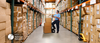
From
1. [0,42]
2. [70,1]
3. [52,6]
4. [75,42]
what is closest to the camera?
[0,42]

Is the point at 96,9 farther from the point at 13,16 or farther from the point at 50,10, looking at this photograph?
the point at 50,10

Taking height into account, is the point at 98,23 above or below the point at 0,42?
above

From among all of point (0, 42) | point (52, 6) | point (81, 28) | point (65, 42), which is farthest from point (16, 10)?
point (52, 6)

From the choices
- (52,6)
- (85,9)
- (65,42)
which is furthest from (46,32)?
(52,6)

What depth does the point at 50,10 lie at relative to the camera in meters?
18.9

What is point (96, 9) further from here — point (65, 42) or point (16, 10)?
point (16, 10)

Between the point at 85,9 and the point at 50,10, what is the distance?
15.1 meters

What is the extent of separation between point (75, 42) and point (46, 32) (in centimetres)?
251

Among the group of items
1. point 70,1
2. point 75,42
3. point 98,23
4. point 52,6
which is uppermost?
point 52,6

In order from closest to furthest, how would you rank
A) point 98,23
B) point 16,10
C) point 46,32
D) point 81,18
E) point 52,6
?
point 98,23 → point 16,10 → point 81,18 → point 46,32 → point 52,6

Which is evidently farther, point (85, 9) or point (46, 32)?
point (46, 32)

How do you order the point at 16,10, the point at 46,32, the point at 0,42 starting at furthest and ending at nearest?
the point at 46,32, the point at 16,10, the point at 0,42

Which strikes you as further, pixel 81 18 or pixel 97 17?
pixel 81 18

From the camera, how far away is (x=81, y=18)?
4441mm
